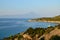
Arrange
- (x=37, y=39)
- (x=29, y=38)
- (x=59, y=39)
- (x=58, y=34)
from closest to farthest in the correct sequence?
1. (x=59, y=39)
2. (x=58, y=34)
3. (x=37, y=39)
4. (x=29, y=38)

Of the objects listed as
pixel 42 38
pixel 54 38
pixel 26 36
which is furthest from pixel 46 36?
pixel 26 36

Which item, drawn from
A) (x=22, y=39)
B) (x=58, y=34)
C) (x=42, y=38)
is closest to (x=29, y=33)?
(x=22, y=39)

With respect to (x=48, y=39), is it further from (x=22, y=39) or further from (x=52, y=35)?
(x=22, y=39)

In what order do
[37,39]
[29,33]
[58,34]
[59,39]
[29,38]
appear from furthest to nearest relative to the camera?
[29,33] < [29,38] < [37,39] < [58,34] < [59,39]

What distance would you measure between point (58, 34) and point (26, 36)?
Result: 16.3ft

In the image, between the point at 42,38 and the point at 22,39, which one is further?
the point at 22,39

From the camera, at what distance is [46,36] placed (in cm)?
1978

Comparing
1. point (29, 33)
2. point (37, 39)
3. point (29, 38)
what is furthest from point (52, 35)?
point (29, 33)

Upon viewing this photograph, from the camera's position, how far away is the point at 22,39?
21.7 m

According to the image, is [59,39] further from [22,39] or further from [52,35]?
[22,39]

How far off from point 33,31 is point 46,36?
489cm

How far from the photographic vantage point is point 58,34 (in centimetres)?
1897

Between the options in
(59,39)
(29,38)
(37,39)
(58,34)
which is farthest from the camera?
(29,38)

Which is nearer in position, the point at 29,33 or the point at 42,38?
the point at 42,38
